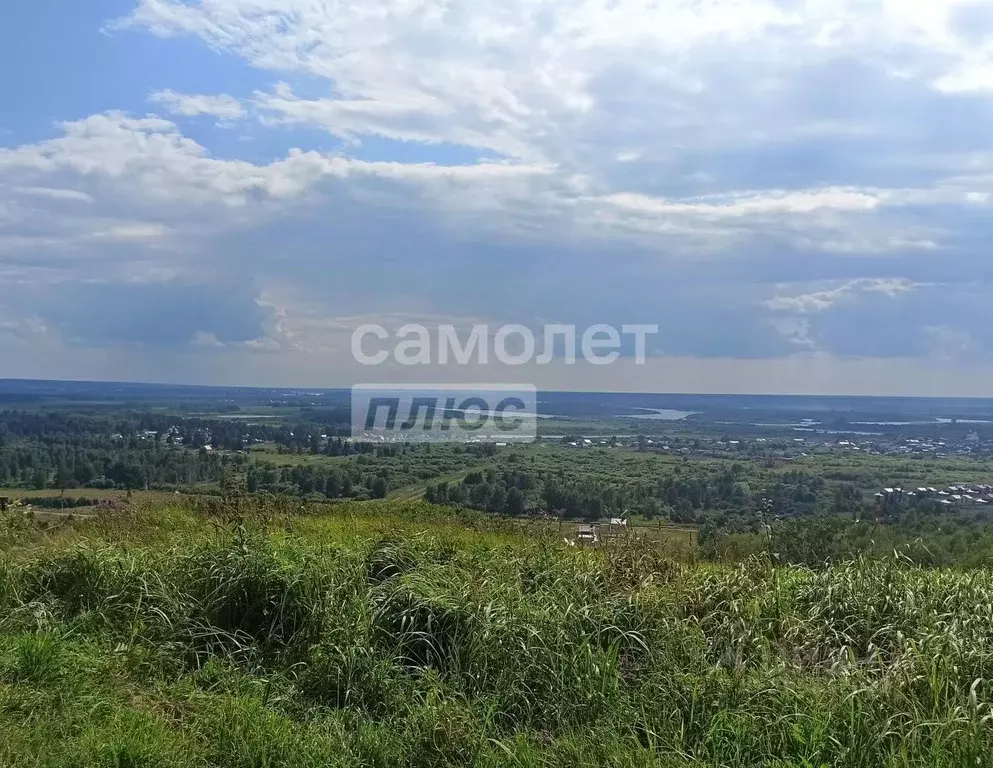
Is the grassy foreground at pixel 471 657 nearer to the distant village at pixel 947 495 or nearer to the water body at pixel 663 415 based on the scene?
the distant village at pixel 947 495

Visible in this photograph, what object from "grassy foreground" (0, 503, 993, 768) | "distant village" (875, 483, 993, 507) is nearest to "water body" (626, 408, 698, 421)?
"distant village" (875, 483, 993, 507)

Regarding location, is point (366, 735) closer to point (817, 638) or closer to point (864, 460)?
point (817, 638)

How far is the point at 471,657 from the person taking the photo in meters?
4.62

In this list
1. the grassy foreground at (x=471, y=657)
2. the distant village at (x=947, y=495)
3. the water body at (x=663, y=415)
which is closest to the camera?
the grassy foreground at (x=471, y=657)

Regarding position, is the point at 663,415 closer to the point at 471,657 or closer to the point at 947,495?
the point at 947,495

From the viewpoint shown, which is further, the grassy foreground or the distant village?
the distant village

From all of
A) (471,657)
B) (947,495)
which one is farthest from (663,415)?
(471,657)

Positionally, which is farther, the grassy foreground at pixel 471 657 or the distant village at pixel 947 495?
the distant village at pixel 947 495

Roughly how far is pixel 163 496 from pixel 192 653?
5.85 meters

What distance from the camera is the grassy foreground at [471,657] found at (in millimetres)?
3682

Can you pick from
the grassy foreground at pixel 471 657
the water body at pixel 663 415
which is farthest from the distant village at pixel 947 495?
the water body at pixel 663 415

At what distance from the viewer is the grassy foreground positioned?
3682mm

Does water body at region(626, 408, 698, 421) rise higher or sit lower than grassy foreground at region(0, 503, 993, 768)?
higher

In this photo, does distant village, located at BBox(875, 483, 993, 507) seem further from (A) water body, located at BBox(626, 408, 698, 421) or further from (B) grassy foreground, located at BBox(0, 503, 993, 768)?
(A) water body, located at BBox(626, 408, 698, 421)
